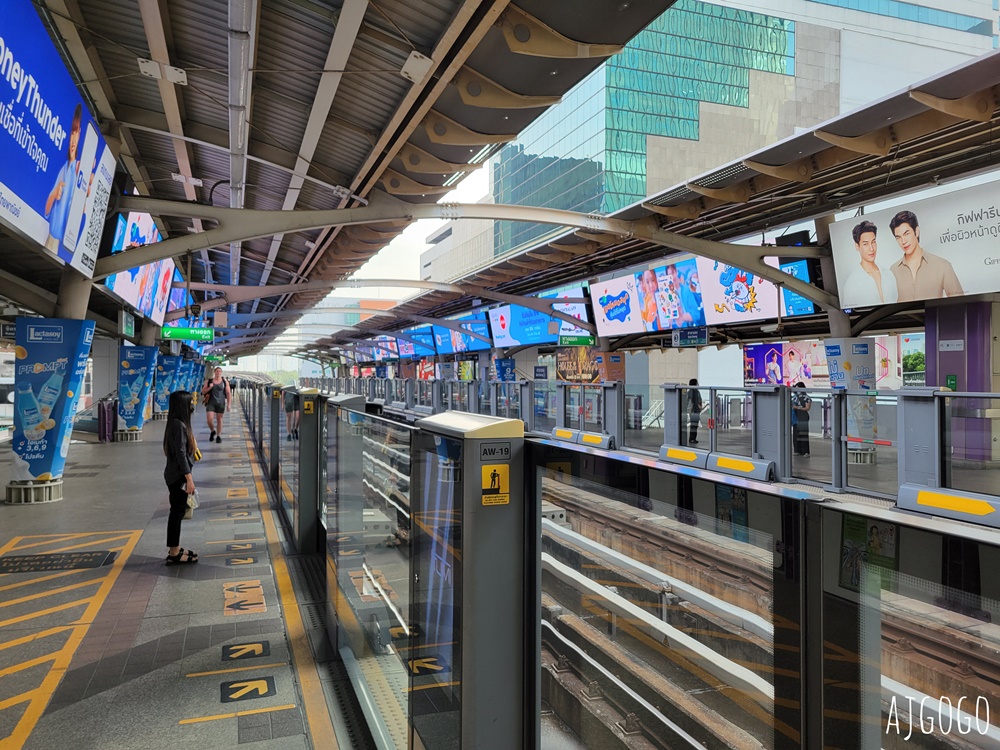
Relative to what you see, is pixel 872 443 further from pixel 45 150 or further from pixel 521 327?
pixel 521 327

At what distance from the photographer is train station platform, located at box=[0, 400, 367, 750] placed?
393cm

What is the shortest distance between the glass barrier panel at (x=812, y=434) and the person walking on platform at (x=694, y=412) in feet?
8.02

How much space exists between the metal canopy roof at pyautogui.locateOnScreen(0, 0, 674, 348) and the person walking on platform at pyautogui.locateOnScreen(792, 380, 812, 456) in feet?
19.2

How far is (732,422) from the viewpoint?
12.3m

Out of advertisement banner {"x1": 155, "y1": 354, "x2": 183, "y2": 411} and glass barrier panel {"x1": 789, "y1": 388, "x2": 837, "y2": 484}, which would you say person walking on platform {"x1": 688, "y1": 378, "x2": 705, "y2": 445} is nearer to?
glass barrier panel {"x1": 789, "y1": 388, "x2": 837, "y2": 484}

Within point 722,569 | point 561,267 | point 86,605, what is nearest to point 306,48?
point 86,605

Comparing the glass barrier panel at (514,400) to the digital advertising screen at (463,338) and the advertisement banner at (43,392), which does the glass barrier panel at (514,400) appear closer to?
the advertisement banner at (43,392)

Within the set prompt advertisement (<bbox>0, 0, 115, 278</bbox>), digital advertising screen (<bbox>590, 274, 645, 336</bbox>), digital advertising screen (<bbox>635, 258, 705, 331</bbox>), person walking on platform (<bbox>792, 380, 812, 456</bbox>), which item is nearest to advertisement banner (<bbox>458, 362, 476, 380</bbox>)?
digital advertising screen (<bbox>590, 274, 645, 336</bbox>)

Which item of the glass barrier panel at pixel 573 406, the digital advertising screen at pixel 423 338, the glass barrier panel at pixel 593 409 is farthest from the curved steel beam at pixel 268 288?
the digital advertising screen at pixel 423 338

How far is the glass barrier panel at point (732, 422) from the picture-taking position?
11.7 meters

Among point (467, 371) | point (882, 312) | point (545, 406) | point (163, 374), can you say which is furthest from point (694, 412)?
point (163, 374)

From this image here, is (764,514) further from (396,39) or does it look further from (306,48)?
(306,48)

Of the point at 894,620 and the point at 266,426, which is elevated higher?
the point at 894,620

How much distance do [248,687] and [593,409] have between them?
12477mm
